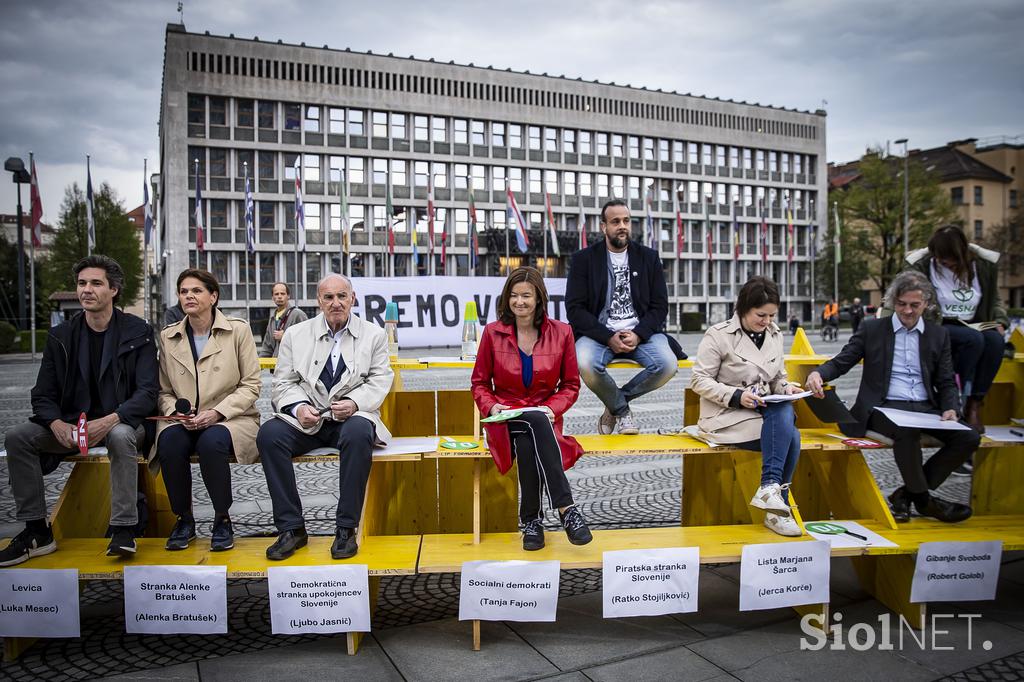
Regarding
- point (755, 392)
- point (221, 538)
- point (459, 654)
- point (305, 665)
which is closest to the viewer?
point (305, 665)

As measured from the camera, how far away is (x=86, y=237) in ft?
160

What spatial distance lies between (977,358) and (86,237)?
54.3 meters

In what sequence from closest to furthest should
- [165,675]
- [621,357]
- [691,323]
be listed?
1. [165,675]
2. [621,357]
3. [691,323]

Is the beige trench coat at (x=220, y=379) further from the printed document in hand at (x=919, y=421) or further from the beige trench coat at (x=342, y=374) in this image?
the printed document in hand at (x=919, y=421)

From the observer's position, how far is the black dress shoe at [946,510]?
457 centimetres

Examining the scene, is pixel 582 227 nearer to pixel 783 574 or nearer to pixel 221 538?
pixel 783 574

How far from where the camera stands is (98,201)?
51.6 meters

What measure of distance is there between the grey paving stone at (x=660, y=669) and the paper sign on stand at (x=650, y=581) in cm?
27

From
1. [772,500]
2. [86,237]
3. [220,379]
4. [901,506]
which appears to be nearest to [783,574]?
[772,500]

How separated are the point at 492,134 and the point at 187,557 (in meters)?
56.4

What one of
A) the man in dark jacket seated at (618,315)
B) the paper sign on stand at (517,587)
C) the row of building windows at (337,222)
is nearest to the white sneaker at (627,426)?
the man in dark jacket seated at (618,315)

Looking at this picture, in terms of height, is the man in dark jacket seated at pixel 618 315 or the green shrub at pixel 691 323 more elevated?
→ the man in dark jacket seated at pixel 618 315

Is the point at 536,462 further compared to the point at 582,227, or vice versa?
the point at 582,227

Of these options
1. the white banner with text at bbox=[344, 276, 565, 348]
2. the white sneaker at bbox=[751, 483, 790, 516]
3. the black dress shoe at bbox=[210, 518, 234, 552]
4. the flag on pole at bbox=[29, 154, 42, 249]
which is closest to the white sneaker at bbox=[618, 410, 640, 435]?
the white sneaker at bbox=[751, 483, 790, 516]
